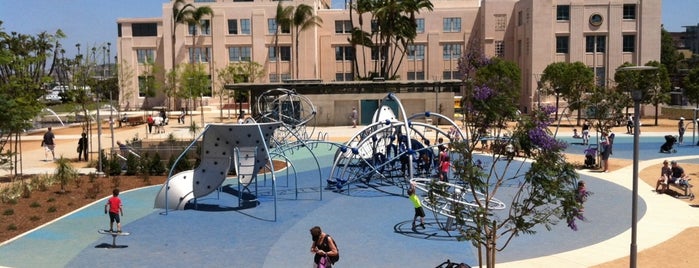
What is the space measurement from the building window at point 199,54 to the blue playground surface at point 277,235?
199ft

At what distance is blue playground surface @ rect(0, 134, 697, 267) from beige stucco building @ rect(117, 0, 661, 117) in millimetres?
48151

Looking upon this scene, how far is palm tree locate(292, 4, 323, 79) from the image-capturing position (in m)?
79.2

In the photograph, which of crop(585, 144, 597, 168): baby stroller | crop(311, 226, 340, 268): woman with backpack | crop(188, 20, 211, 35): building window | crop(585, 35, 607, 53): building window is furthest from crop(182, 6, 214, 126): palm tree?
crop(311, 226, 340, 268): woman with backpack

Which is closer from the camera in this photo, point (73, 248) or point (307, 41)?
point (73, 248)

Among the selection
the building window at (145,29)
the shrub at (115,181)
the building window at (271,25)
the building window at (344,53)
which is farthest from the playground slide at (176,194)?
the building window at (145,29)

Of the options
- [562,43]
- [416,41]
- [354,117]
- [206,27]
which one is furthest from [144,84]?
[562,43]

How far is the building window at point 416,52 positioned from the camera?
279ft

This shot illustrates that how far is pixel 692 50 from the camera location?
138m

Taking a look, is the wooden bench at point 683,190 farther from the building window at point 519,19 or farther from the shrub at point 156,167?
the building window at point 519,19

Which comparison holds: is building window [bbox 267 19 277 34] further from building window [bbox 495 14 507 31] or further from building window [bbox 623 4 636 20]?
building window [bbox 623 4 636 20]

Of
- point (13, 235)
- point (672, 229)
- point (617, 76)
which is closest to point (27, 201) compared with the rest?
point (13, 235)

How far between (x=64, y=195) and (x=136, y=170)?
539cm

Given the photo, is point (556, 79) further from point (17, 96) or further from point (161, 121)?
point (17, 96)

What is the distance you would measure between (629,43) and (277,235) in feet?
202
